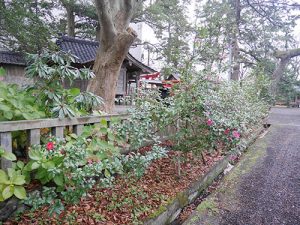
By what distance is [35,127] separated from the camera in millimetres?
2217

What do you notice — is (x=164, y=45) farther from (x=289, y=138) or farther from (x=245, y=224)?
(x=245, y=224)

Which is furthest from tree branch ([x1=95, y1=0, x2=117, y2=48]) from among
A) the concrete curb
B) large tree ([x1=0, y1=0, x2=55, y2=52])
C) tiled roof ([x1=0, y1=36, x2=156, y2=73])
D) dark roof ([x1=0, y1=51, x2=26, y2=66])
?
dark roof ([x1=0, y1=51, x2=26, y2=66])

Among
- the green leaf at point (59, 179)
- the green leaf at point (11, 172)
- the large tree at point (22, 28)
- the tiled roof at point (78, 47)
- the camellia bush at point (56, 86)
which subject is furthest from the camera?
the tiled roof at point (78, 47)

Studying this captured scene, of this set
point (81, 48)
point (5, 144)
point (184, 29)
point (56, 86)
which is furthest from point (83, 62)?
point (184, 29)

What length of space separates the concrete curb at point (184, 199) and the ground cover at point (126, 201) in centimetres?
5

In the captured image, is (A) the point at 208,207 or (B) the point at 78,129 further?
(A) the point at 208,207

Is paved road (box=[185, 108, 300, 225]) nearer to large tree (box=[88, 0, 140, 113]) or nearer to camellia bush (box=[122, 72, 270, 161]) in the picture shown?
camellia bush (box=[122, 72, 270, 161])

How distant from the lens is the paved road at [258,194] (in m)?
2.73

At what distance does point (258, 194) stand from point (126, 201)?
1.90m

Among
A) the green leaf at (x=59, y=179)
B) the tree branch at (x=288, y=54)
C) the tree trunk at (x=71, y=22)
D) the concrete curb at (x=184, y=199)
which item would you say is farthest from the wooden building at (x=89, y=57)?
the tree branch at (x=288, y=54)

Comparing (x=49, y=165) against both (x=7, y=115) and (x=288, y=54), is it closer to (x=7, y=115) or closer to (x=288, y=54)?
(x=7, y=115)

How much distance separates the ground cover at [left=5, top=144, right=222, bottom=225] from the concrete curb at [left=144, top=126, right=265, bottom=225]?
0.05 meters

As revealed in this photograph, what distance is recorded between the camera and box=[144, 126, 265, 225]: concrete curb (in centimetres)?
263

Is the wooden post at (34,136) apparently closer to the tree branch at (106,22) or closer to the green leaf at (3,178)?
the green leaf at (3,178)
